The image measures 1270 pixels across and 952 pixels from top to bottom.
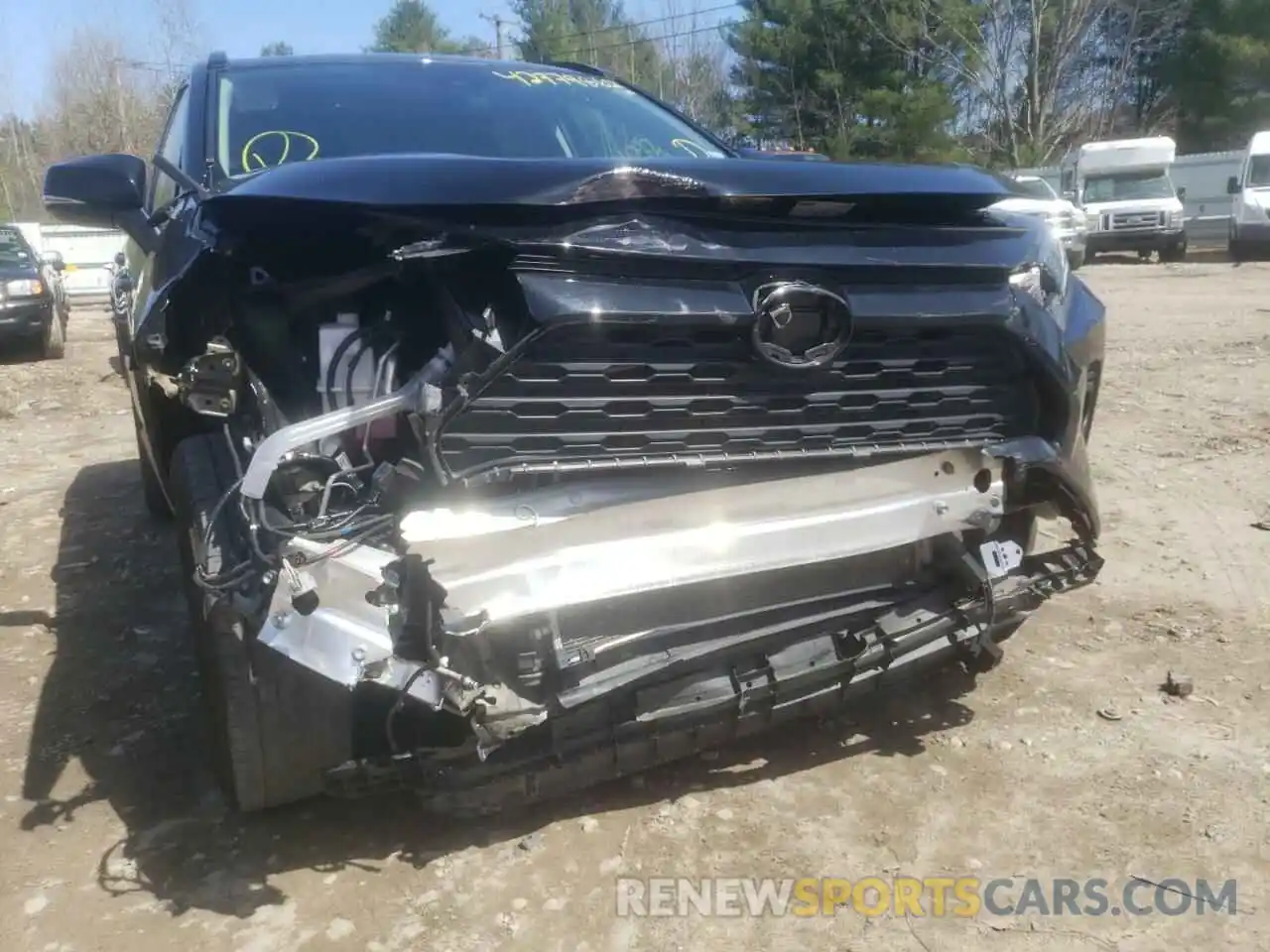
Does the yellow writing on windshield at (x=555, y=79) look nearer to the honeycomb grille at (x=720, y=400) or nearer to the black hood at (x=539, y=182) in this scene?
the black hood at (x=539, y=182)

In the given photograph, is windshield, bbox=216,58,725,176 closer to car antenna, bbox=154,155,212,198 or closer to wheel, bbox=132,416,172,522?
car antenna, bbox=154,155,212,198

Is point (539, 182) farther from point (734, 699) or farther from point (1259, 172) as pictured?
point (1259, 172)

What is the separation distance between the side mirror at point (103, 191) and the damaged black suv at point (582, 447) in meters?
0.44

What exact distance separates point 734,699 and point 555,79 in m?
2.54

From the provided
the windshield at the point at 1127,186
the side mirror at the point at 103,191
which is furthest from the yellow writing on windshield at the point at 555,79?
the windshield at the point at 1127,186

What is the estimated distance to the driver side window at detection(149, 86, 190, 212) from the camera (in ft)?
11.4

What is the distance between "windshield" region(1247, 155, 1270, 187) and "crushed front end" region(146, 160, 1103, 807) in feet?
69.5

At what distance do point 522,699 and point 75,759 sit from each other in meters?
1.53

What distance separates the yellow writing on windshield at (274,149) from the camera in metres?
3.22

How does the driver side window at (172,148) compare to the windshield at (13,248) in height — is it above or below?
above

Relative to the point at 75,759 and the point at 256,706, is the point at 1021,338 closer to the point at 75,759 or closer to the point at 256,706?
the point at 256,706

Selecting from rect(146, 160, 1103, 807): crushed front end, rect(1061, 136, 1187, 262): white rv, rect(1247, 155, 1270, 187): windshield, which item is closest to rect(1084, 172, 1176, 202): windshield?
rect(1061, 136, 1187, 262): white rv

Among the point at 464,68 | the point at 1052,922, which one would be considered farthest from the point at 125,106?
the point at 1052,922

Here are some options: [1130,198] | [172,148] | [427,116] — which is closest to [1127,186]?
[1130,198]
